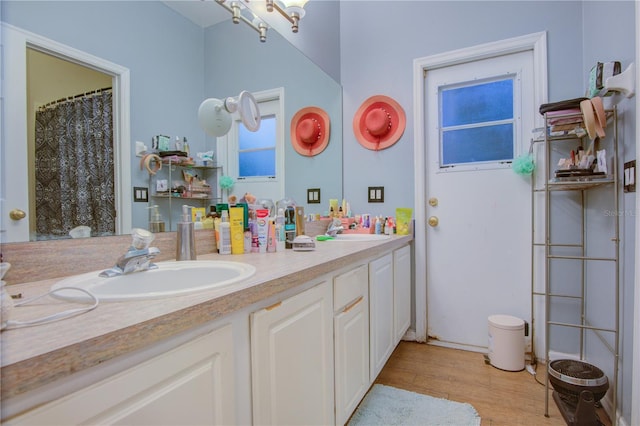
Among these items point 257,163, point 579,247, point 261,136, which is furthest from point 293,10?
point 579,247

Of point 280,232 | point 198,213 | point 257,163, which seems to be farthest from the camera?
point 257,163

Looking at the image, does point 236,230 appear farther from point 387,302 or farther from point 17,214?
point 387,302

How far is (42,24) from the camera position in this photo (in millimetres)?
847

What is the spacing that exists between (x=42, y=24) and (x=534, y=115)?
2471 millimetres

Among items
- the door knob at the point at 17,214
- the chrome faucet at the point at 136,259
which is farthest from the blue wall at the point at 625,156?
the door knob at the point at 17,214

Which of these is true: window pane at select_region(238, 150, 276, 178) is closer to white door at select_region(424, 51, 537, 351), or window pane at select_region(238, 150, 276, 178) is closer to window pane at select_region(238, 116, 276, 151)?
window pane at select_region(238, 116, 276, 151)

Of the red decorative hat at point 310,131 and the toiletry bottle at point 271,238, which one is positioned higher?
the red decorative hat at point 310,131

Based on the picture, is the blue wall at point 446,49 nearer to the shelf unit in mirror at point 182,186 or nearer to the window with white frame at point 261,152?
the window with white frame at point 261,152

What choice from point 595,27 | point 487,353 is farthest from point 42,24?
point 487,353

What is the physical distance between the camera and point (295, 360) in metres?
0.96

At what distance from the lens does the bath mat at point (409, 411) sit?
1.50m

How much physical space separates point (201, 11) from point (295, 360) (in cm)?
144

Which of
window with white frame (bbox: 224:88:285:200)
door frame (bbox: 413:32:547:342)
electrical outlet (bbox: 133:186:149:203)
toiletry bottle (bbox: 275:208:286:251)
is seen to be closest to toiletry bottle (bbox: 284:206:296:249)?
toiletry bottle (bbox: 275:208:286:251)

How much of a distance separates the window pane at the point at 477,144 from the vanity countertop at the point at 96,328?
1.91m
